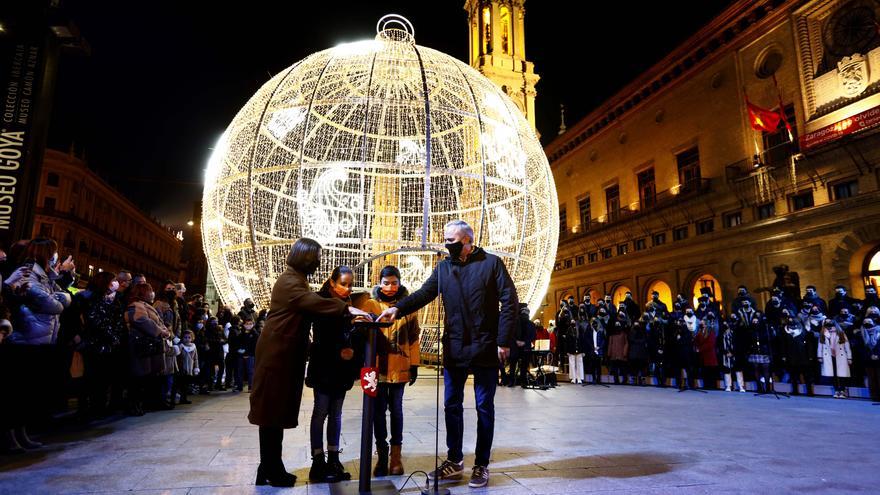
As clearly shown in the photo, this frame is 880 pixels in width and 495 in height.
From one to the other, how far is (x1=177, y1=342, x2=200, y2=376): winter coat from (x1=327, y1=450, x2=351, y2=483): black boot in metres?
5.04

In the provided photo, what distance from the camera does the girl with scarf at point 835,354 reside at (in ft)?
28.6

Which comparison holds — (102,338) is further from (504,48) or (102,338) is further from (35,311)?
(504,48)

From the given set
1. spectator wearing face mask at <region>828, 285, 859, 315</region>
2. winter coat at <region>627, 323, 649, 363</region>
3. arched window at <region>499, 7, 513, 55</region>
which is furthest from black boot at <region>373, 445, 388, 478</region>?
arched window at <region>499, 7, 513, 55</region>

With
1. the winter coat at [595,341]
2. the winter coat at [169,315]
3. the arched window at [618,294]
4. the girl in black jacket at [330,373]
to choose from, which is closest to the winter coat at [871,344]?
the winter coat at [595,341]

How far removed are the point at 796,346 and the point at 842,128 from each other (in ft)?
44.0

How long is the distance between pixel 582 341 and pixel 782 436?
7701mm

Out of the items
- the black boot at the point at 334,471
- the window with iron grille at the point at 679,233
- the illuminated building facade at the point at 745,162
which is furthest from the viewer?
the window with iron grille at the point at 679,233

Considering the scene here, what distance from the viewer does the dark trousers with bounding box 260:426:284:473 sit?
2975 mm

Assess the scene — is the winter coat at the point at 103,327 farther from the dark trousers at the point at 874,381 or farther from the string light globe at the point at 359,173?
the dark trousers at the point at 874,381

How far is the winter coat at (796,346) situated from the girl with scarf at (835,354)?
0.23 meters

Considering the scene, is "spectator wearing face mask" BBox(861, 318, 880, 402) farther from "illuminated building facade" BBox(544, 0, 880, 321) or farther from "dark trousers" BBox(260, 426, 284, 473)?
"illuminated building facade" BBox(544, 0, 880, 321)

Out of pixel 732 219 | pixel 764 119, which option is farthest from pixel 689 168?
pixel 764 119

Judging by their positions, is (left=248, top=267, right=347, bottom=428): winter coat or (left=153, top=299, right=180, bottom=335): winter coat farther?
(left=153, top=299, right=180, bottom=335): winter coat

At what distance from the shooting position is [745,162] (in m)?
22.6
